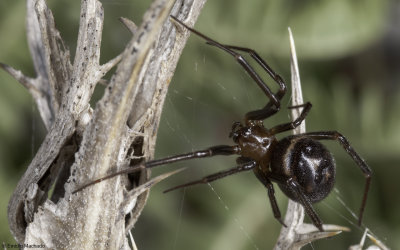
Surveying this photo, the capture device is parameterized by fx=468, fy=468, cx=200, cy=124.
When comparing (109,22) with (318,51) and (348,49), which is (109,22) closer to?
(318,51)

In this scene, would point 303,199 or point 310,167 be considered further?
point 310,167

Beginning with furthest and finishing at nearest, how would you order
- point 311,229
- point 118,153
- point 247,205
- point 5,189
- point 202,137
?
point 202,137 < point 247,205 < point 5,189 < point 311,229 < point 118,153

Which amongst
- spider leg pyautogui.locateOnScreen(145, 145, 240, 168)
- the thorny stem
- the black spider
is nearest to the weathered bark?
spider leg pyautogui.locateOnScreen(145, 145, 240, 168)

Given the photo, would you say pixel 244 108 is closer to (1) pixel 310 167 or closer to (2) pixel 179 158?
(1) pixel 310 167

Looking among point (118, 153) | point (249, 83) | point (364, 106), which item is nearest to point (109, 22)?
point (249, 83)

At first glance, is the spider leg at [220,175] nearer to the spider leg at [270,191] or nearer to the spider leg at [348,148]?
the spider leg at [270,191]

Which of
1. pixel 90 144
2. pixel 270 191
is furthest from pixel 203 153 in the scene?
pixel 90 144

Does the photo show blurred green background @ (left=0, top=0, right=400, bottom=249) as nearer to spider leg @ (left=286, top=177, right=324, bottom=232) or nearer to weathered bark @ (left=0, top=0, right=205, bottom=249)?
spider leg @ (left=286, top=177, right=324, bottom=232)
